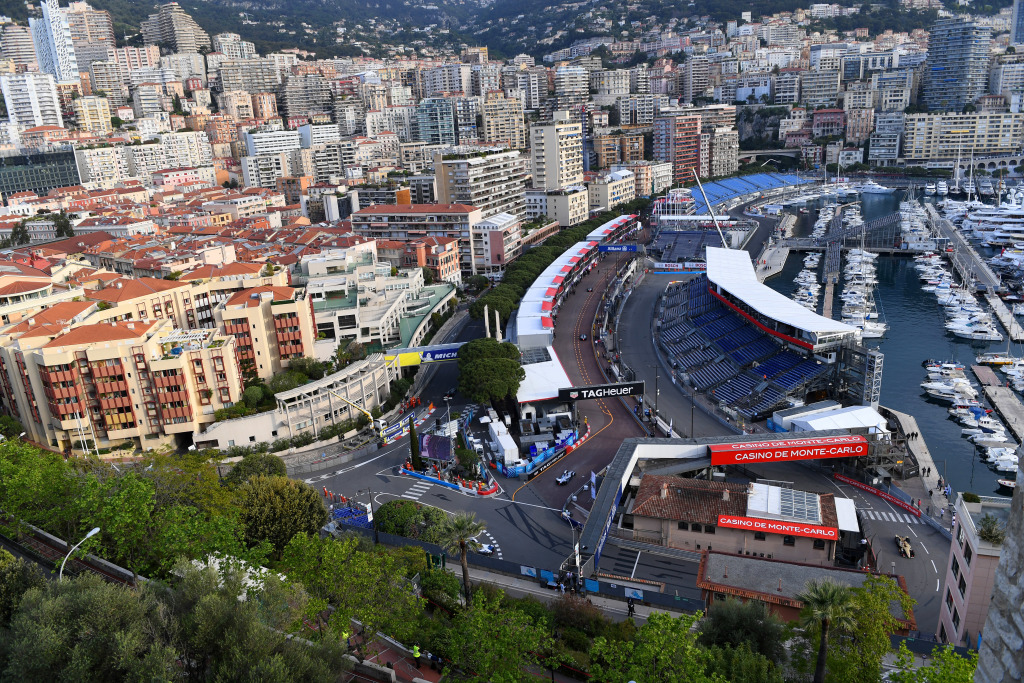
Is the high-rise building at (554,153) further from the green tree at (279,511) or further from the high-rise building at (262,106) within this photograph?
the high-rise building at (262,106)

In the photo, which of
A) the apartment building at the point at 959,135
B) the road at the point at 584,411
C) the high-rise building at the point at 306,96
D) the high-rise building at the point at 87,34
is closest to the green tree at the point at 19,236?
the road at the point at 584,411

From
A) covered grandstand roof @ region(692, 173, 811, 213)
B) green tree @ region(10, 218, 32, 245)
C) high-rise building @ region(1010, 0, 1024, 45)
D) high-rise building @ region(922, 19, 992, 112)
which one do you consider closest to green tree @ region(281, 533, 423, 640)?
green tree @ region(10, 218, 32, 245)

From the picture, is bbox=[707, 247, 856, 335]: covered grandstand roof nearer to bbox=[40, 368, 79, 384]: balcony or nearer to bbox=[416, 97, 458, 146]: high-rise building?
bbox=[40, 368, 79, 384]: balcony

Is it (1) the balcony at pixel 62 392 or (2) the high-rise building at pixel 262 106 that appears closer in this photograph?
(1) the balcony at pixel 62 392

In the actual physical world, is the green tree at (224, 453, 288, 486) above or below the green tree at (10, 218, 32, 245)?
below

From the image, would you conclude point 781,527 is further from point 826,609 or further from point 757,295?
point 757,295

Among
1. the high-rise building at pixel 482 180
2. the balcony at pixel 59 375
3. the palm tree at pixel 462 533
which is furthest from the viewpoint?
the high-rise building at pixel 482 180

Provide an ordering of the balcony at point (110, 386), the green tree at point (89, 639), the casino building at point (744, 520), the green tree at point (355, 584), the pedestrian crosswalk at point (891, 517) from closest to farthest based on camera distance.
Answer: the green tree at point (89, 639)
the green tree at point (355, 584)
the casino building at point (744, 520)
the pedestrian crosswalk at point (891, 517)
the balcony at point (110, 386)
